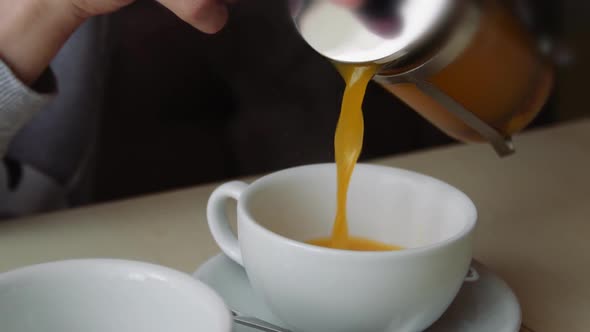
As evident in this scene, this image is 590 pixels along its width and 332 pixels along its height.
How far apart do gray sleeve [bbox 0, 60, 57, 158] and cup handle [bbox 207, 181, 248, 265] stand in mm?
221

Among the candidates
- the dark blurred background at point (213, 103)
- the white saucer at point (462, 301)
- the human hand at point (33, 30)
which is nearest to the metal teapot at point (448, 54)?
the white saucer at point (462, 301)

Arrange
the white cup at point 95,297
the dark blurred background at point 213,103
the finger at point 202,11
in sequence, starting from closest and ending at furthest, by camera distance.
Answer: the white cup at point 95,297 → the finger at point 202,11 → the dark blurred background at point 213,103

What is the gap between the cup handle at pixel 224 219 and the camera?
439 millimetres

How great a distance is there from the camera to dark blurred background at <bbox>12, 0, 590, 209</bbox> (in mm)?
1106

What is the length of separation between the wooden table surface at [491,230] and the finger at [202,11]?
0.16 m

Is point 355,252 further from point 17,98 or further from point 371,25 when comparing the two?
point 17,98

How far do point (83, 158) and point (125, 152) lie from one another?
325mm

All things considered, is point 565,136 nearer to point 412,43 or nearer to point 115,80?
point 412,43

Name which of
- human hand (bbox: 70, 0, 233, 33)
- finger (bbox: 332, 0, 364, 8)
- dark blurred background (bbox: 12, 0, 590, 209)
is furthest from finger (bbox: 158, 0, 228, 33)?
dark blurred background (bbox: 12, 0, 590, 209)

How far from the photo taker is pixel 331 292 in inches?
14.5

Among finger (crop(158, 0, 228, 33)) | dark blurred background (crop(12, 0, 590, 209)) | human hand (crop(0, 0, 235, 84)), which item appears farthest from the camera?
dark blurred background (crop(12, 0, 590, 209))

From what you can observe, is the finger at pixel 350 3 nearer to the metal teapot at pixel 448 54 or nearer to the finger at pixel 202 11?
the metal teapot at pixel 448 54

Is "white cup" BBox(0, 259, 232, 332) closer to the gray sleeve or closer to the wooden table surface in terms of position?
the wooden table surface

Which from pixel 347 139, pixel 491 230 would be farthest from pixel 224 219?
pixel 491 230
